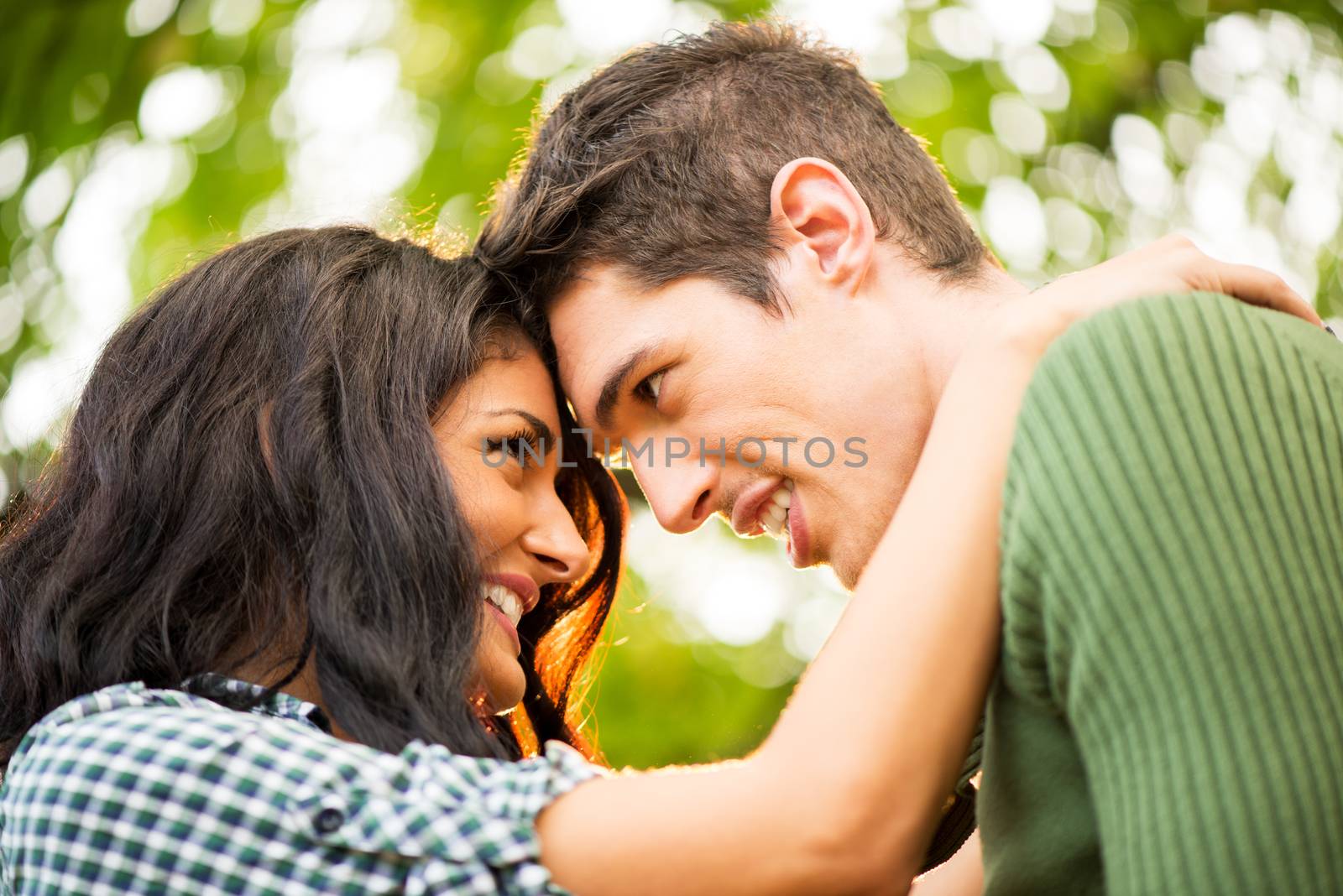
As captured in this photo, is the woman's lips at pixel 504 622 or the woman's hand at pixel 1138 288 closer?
the woman's hand at pixel 1138 288

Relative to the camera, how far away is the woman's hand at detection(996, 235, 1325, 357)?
1.61 m

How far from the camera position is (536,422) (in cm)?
237

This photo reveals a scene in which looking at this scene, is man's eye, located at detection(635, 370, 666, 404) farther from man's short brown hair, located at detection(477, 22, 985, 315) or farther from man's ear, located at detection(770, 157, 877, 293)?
man's ear, located at detection(770, 157, 877, 293)

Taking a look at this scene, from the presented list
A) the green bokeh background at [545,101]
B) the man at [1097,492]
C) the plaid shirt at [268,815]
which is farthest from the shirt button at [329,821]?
the green bokeh background at [545,101]

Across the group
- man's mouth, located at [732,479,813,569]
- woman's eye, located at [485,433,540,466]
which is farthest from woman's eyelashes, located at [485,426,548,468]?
man's mouth, located at [732,479,813,569]

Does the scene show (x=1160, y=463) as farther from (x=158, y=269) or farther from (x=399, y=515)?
(x=158, y=269)

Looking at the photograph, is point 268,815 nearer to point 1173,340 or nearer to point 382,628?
point 382,628

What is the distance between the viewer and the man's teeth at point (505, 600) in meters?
2.32

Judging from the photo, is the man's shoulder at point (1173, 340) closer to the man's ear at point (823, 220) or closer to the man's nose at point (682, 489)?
the man's ear at point (823, 220)

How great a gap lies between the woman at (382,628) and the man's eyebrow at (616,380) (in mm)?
103

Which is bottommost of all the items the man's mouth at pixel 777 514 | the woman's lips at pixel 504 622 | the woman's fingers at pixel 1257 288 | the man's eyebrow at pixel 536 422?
the woman's lips at pixel 504 622

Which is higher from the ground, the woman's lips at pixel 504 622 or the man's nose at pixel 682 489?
the man's nose at pixel 682 489

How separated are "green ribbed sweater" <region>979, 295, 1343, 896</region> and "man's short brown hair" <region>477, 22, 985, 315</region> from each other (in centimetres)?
101

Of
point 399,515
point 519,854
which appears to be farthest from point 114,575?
point 519,854
